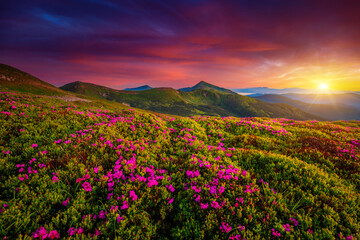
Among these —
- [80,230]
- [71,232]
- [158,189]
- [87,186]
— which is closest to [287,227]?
[158,189]

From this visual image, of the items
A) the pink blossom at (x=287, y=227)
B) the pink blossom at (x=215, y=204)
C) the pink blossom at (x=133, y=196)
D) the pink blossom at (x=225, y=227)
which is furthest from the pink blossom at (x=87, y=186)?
the pink blossom at (x=287, y=227)

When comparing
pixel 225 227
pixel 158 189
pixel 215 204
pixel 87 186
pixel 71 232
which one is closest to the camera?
pixel 71 232

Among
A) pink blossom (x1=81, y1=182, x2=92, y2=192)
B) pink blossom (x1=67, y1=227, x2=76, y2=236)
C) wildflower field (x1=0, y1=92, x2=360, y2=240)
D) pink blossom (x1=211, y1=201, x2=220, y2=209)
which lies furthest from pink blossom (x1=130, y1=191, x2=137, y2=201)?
pink blossom (x1=211, y1=201, x2=220, y2=209)

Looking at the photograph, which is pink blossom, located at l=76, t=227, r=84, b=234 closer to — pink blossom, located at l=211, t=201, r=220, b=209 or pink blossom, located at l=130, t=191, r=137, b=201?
pink blossom, located at l=130, t=191, r=137, b=201

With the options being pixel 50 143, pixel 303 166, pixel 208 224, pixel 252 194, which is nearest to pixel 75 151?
pixel 50 143

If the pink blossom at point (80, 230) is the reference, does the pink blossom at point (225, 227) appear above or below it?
below

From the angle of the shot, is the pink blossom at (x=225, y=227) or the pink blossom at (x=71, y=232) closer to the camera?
the pink blossom at (x=71, y=232)

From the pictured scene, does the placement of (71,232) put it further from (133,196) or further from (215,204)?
(215,204)

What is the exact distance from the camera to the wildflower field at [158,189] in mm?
3760

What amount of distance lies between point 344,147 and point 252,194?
26.9 feet

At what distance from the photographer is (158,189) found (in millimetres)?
4918

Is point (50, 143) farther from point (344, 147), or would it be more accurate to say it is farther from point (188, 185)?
point (344, 147)

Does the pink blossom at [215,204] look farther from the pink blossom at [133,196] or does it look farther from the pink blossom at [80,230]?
the pink blossom at [80,230]

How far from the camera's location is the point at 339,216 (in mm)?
4273
